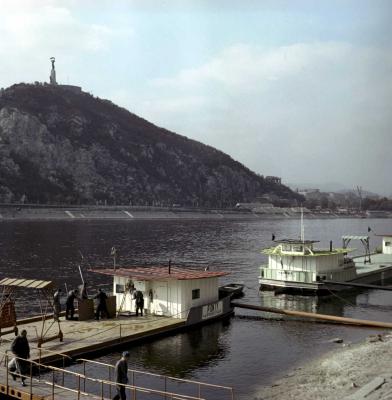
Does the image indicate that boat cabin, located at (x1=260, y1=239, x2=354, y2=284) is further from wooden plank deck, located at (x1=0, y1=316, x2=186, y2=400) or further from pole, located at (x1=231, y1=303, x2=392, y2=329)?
wooden plank deck, located at (x1=0, y1=316, x2=186, y2=400)

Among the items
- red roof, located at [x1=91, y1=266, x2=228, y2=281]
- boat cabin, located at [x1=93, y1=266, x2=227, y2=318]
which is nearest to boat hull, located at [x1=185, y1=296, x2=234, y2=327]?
boat cabin, located at [x1=93, y1=266, x2=227, y2=318]

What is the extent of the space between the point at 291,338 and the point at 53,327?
14732 millimetres

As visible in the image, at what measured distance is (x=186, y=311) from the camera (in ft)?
117

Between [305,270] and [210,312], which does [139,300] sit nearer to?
[210,312]

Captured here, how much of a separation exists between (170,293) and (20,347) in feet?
45.3

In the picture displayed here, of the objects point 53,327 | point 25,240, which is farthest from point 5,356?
point 25,240

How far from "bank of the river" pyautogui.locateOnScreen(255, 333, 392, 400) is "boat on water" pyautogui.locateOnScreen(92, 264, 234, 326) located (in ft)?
29.9

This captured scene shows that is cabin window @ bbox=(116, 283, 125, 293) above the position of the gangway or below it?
above

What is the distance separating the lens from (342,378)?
24.7m

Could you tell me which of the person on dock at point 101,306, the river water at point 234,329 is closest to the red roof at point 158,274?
the person on dock at point 101,306

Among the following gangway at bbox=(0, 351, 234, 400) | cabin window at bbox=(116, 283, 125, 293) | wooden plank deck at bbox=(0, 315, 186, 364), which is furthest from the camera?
cabin window at bbox=(116, 283, 125, 293)

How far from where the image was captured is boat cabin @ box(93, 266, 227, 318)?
35.5m

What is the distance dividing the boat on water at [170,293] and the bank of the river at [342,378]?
9127 mm

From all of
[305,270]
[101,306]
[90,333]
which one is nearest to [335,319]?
[305,270]
